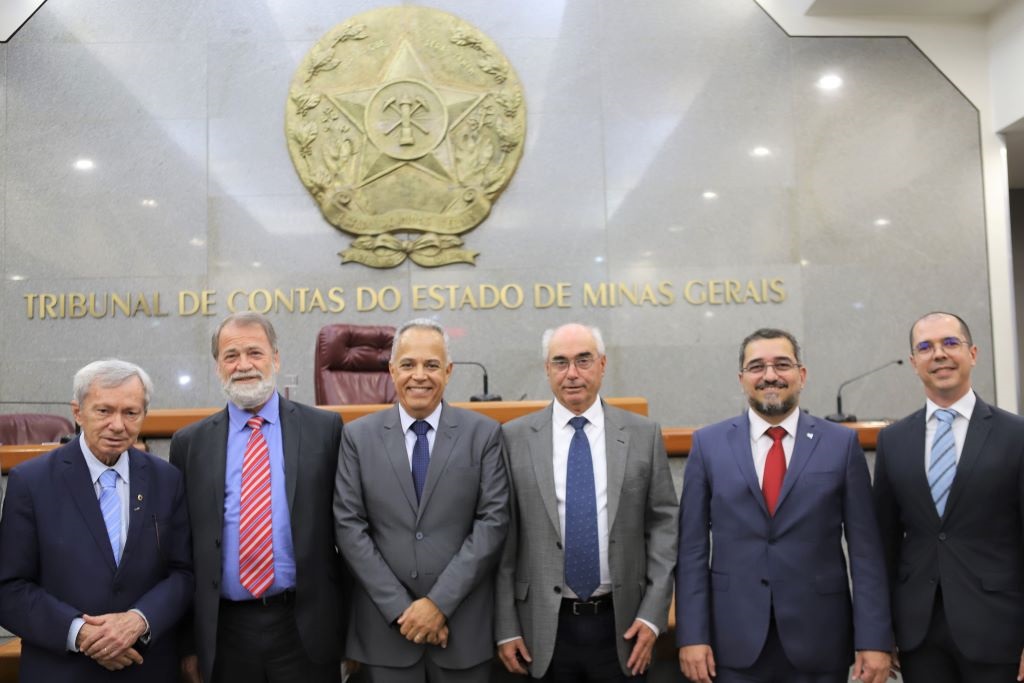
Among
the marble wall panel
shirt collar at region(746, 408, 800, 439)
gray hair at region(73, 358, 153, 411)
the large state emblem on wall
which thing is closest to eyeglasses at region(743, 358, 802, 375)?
shirt collar at region(746, 408, 800, 439)

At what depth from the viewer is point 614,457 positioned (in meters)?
2.46

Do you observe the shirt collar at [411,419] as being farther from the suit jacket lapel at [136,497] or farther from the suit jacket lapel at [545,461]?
the suit jacket lapel at [136,497]

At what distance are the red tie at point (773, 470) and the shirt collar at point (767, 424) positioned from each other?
0.04 ft

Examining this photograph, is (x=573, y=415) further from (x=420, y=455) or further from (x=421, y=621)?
(x=421, y=621)

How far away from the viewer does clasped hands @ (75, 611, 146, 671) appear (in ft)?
7.05

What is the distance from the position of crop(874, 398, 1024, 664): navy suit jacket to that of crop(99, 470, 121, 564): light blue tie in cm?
213

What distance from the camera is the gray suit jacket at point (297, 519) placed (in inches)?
92.1

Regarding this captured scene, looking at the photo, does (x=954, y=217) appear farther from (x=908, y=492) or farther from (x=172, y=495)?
(x=172, y=495)

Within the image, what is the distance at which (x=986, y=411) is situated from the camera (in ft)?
7.97

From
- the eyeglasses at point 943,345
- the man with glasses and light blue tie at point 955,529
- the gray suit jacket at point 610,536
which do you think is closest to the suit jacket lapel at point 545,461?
the gray suit jacket at point 610,536

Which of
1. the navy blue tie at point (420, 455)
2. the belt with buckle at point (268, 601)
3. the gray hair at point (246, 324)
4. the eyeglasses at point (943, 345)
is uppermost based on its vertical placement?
the gray hair at point (246, 324)

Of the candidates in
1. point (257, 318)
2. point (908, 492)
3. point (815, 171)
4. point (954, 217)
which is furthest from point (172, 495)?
point (954, 217)

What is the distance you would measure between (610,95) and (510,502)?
5095 mm

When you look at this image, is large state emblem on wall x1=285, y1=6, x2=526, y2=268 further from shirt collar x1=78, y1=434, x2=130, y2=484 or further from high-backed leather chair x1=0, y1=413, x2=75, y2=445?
shirt collar x1=78, y1=434, x2=130, y2=484
